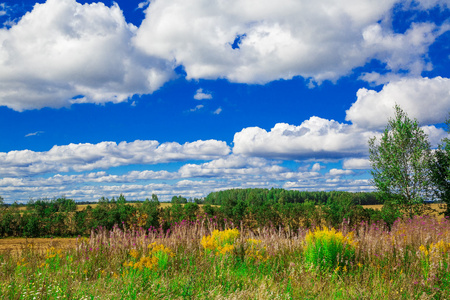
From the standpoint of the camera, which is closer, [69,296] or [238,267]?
[69,296]

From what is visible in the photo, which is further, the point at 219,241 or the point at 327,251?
the point at 219,241

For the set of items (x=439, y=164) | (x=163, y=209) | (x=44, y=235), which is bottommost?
(x=44, y=235)

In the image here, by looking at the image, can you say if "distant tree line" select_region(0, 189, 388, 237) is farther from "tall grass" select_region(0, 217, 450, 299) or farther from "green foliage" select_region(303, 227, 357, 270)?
"green foliage" select_region(303, 227, 357, 270)

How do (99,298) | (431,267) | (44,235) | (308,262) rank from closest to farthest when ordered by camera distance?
(99,298) → (431,267) → (308,262) → (44,235)

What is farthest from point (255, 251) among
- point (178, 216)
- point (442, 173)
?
point (442, 173)

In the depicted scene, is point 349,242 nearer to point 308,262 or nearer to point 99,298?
point 308,262

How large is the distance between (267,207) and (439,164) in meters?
12.7

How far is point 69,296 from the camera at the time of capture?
4.31 metres

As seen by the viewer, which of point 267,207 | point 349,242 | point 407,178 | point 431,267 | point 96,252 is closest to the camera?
point 431,267

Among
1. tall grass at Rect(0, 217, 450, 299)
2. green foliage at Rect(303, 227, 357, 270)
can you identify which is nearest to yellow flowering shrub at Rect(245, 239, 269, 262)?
tall grass at Rect(0, 217, 450, 299)

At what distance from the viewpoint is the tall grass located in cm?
473

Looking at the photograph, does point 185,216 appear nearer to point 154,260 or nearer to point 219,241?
point 219,241

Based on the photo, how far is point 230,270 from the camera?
6.12 meters

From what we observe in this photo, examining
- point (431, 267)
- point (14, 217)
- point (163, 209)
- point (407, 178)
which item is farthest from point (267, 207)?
point (14, 217)
